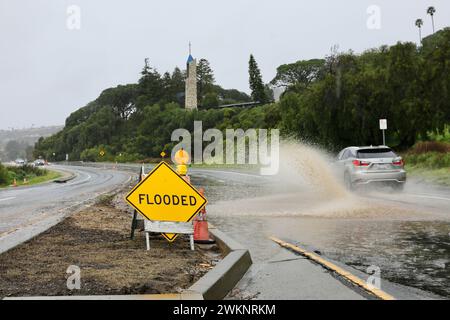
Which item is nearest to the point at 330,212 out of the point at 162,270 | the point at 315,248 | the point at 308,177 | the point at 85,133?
the point at 315,248

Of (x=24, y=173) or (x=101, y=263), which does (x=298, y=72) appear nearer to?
(x=24, y=173)

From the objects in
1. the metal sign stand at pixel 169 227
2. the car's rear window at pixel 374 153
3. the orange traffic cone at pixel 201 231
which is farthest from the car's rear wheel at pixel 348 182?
the metal sign stand at pixel 169 227

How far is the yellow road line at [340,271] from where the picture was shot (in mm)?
5452

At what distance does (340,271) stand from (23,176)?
5588cm

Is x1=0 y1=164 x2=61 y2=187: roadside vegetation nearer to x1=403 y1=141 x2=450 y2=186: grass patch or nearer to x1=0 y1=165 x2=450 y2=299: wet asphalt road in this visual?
x1=403 y1=141 x2=450 y2=186: grass patch

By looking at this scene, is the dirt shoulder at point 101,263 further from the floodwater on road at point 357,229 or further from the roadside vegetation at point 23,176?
the roadside vegetation at point 23,176

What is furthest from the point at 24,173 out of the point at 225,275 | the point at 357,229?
the point at 225,275

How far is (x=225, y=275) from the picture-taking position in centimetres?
598

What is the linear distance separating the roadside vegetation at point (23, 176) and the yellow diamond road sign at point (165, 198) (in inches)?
1440

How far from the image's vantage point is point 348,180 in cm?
1825

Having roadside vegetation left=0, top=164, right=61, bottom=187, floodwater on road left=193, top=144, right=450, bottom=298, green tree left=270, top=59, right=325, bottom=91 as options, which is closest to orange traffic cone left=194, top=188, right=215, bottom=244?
floodwater on road left=193, top=144, right=450, bottom=298

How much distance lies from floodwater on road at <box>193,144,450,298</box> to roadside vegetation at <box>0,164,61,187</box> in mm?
32021

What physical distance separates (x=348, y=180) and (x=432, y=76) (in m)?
17.8

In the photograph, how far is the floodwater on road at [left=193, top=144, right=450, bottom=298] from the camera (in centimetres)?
688
